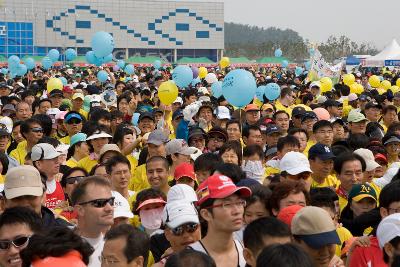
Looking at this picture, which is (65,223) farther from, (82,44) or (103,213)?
(82,44)

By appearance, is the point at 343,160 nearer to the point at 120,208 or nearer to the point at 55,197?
the point at 120,208

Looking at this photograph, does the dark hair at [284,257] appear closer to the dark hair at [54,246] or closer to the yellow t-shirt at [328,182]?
the dark hair at [54,246]

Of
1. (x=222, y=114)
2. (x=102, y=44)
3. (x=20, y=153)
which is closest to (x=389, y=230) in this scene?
(x=20, y=153)

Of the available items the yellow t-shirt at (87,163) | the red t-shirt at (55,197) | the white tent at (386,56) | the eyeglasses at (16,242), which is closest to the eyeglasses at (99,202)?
the eyeglasses at (16,242)

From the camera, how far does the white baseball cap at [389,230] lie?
374cm

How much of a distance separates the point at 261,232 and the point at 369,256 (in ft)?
2.39

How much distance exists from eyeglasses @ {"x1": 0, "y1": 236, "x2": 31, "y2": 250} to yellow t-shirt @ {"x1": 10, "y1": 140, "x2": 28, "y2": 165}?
13.0 feet

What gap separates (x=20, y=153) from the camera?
26.0 feet

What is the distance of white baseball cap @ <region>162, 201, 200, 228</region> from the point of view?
4.21m

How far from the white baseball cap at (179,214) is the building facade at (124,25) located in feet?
203

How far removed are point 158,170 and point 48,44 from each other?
213 ft

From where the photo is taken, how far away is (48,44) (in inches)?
2712

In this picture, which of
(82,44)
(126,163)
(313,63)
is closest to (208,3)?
(82,44)

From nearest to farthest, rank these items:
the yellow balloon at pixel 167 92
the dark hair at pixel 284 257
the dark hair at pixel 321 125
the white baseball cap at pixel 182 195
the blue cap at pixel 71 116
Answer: the dark hair at pixel 284 257
the white baseball cap at pixel 182 195
the dark hair at pixel 321 125
the blue cap at pixel 71 116
the yellow balloon at pixel 167 92
